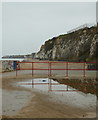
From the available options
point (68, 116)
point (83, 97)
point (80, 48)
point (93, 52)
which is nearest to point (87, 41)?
point (80, 48)

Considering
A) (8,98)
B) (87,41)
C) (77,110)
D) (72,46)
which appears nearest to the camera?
(77,110)

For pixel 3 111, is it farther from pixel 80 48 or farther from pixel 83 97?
pixel 80 48

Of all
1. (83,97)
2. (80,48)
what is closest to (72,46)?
(80,48)

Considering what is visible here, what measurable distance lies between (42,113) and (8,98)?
2.93 meters

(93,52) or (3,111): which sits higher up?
(93,52)

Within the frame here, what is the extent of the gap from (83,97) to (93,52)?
112ft

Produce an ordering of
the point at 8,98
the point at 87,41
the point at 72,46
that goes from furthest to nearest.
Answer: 1. the point at 72,46
2. the point at 87,41
3. the point at 8,98

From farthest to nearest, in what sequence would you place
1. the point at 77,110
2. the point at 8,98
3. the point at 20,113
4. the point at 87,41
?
1. the point at 87,41
2. the point at 8,98
3. the point at 77,110
4. the point at 20,113

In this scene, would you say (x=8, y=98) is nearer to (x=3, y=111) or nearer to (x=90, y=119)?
(x=3, y=111)

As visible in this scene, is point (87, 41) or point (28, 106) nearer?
point (28, 106)

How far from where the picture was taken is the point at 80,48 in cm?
5525

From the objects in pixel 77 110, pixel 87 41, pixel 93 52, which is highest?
pixel 87 41

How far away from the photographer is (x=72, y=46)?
65875 millimetres

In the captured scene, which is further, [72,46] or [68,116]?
[72,46]
